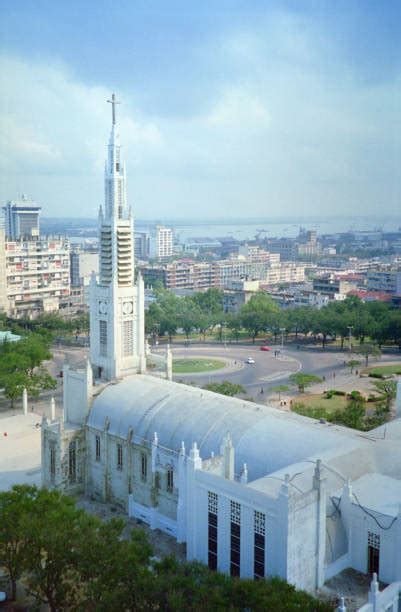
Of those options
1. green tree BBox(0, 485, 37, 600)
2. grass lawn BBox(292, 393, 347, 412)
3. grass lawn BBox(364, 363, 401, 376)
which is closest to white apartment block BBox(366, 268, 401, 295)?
grass lawn BBox(364, 363, 401, 376)

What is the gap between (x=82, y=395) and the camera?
119ft

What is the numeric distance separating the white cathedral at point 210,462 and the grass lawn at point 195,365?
29323 mm

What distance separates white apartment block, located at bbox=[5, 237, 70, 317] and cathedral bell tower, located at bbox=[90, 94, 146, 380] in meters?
65.1

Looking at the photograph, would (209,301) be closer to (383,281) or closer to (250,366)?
(250,366)

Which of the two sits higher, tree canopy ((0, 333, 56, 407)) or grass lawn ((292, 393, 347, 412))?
tree canopy ((0, 333, 56, 407))

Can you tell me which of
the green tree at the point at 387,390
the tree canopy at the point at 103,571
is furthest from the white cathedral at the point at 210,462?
the green tree at the point at 387,390

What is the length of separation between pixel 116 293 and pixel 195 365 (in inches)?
1371

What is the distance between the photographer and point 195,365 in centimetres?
7231

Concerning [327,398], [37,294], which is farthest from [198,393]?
[37,294]

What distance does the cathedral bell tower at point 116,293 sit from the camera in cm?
3862

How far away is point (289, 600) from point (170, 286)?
13009cm

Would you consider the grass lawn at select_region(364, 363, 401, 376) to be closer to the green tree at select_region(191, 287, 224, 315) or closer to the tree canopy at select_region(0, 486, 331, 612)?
the green tree at select_region(191, 287, 224, 315)

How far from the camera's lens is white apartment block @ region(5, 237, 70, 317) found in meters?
103

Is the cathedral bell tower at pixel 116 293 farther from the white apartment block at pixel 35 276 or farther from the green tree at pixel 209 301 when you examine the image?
the green tree at pixel 209 301
